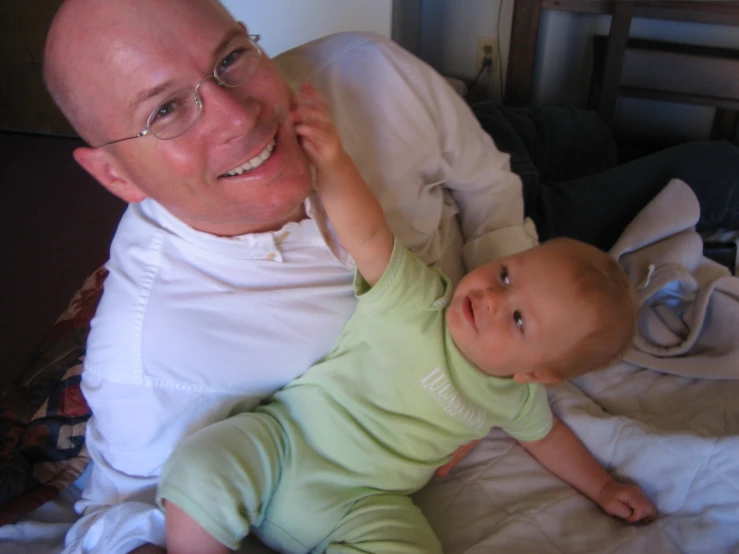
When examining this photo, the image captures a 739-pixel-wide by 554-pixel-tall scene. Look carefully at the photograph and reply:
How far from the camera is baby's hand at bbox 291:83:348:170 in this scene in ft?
3.13

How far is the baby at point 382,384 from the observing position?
3.16 feet

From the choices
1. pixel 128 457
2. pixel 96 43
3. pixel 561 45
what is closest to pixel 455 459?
pixel 128 457

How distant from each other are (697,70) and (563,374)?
1.45 m

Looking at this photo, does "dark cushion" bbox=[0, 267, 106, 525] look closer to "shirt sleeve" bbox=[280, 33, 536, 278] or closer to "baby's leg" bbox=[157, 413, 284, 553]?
"baby's leg" bbox=[157, 413, 284, 553]

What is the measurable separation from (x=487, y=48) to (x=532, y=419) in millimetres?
2007

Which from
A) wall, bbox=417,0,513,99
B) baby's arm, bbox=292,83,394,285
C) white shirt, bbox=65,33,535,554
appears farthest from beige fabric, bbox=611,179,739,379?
wall, bbox=417,0,513,99

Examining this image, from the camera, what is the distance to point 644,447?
118cm

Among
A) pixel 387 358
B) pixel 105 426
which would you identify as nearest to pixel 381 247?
pixel 387 358

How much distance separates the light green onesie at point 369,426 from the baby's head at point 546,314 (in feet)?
0.17

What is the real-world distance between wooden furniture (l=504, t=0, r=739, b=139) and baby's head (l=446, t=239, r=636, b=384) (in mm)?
1272

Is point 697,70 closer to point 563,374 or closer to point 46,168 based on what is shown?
point 563,374

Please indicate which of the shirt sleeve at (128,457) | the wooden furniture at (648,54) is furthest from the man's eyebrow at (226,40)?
the wooden furniture at (648,54)

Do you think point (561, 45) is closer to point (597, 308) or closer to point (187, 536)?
point (597, 308)

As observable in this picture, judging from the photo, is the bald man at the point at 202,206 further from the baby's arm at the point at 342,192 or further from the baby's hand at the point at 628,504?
the baby's hand at the point at 628,504
